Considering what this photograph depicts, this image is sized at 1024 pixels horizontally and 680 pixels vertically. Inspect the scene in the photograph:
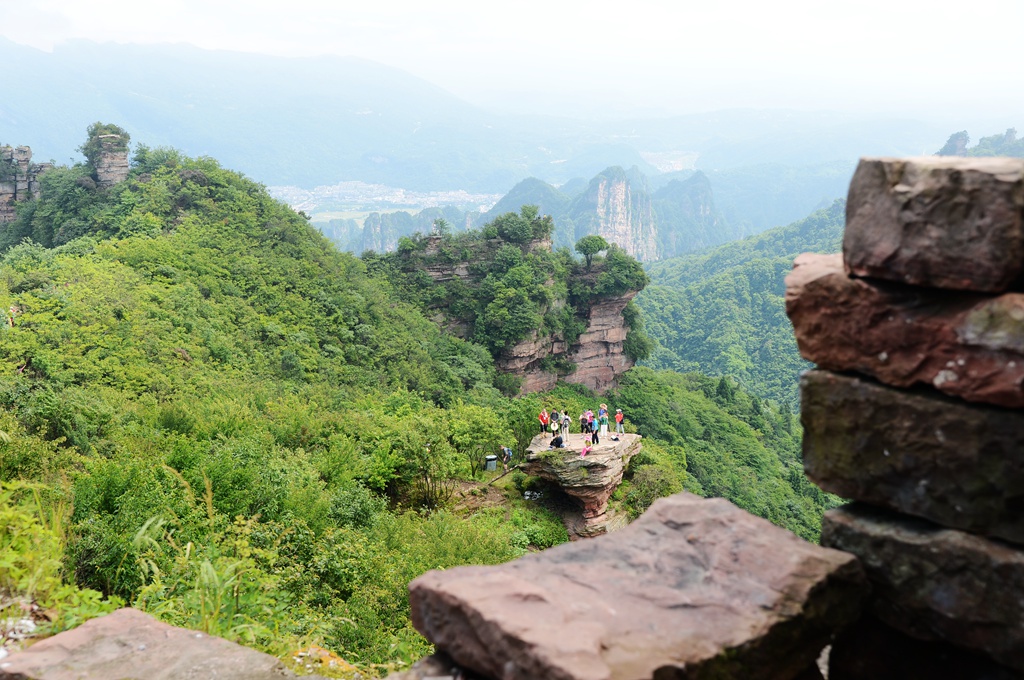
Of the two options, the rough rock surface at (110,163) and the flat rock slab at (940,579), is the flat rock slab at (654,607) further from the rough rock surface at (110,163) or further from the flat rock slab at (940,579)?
the rough rock surface at (110,163)

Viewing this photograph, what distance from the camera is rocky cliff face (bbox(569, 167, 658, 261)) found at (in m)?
189

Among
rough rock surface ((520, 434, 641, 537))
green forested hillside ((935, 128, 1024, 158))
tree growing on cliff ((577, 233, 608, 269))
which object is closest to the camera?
rough rock surface ((520, 434, 641, 537))

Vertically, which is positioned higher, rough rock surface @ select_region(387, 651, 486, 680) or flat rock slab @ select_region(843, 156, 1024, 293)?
flat rock slab @ select_region(843, 156, 1024, 293)

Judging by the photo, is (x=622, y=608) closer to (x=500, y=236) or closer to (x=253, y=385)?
(x=253, y=385)

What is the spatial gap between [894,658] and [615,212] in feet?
629


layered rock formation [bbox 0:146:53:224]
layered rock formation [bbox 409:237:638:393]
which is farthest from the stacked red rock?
layered rock formation [bbox 0:146:53:224]

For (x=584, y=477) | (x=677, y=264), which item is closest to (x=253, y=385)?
(x=584, y=477)

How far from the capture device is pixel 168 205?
3117 centimetres

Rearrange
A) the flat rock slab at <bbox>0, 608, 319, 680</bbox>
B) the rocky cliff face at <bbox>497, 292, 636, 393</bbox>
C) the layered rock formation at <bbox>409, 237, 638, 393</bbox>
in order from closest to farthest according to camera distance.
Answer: the flat rock slab at <bbox>0, 608, 319, 680</bbox> < the layered rock formation at <bbox>409, 237, 638, 393</bbox> < the rocky cliff face at <bbox>497, 292, 636, 393</bbox>

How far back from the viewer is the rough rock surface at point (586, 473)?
17.9 metres

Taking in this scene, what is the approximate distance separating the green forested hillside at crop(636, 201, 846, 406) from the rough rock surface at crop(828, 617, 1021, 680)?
2717 inches

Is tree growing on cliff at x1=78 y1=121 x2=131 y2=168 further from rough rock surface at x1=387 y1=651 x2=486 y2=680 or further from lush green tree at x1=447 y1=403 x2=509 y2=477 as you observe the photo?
rough rock surface at x1=387 y1=651 x2=486 y2=680

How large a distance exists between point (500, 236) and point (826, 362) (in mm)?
37926

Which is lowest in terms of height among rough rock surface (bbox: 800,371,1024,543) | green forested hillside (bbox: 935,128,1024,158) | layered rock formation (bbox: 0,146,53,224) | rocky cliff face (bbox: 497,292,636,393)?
rocky cliff face (bbox: 497,292,636,393)
